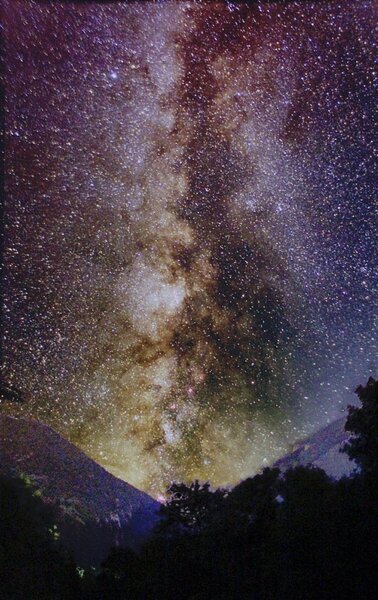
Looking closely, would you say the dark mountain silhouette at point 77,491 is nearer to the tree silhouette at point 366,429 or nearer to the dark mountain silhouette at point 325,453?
the tree silhouette at point 366,429

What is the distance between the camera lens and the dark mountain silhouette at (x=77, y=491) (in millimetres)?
10312

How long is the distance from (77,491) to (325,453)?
12.2 m

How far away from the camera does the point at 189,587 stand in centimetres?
574

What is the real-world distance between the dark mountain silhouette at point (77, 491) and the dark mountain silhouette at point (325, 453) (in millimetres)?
7333

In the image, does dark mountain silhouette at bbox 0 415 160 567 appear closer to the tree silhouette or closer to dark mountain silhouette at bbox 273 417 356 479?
the tree silhouette

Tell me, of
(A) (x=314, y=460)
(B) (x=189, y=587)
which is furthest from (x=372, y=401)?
(A) (x=314, y=460)

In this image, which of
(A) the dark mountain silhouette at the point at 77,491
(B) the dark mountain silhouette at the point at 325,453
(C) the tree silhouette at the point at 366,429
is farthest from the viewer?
(B) the dark mountain silhouette at the point at 325,453

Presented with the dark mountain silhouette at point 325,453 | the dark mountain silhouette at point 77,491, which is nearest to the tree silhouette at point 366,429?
the dark mountain silhouette at point 77,491

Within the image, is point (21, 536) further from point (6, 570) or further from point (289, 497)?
point (289, 497)

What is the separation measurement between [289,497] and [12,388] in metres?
11.4

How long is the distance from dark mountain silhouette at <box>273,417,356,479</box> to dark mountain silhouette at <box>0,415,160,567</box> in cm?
733

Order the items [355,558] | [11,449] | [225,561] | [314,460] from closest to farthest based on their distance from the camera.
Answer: [355,558]
[225,561]
[11,449]
[314,460]

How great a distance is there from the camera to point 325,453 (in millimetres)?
18031

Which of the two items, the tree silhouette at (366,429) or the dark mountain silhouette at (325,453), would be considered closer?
the tree silhouette at (366,429)
